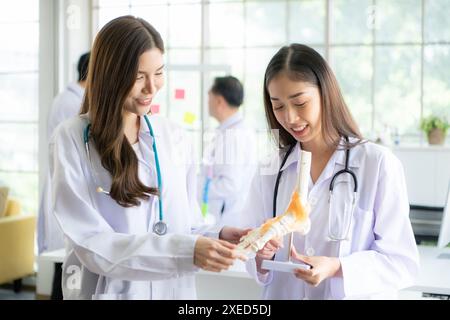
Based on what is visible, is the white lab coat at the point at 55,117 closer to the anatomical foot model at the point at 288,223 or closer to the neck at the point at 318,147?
the neck at the point at 318,147

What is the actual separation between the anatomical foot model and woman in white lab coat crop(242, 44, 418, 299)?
0.09m

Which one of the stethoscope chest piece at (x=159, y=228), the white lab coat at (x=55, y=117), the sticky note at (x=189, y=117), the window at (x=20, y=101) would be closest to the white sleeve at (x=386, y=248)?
the stethoscope chest piece at (x=159, y=228)

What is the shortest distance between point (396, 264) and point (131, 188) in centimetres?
50

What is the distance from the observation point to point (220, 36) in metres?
4.12

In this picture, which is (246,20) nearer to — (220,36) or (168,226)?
(220,36)

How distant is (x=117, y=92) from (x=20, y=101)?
234 centimetres

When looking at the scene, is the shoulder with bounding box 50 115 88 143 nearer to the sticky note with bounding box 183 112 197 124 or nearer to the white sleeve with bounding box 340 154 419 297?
the white sleeve with bounding box 340 154 419 297

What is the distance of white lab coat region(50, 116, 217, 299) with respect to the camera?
113cm

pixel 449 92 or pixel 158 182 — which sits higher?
pixel 449 92

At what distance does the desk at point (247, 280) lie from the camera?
1714 mm

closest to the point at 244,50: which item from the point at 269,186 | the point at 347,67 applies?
the point at 347,67

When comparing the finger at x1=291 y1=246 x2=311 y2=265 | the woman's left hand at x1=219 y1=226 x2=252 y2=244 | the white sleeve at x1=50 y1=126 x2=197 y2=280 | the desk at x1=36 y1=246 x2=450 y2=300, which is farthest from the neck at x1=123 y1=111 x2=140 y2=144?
the desk at x1=36 y1=246 x2=450 y2=300

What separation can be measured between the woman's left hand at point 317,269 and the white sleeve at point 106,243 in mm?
179

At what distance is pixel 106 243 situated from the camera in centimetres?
113
